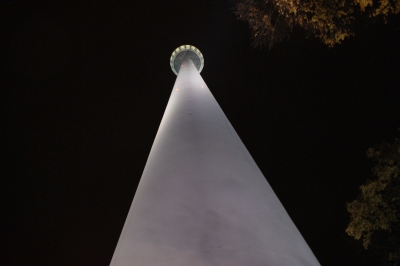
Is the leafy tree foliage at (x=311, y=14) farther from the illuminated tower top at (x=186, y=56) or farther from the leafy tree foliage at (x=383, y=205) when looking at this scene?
the illuminated tower top at (x=186, y=56)

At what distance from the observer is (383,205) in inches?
488

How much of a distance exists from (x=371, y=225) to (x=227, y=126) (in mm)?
9496

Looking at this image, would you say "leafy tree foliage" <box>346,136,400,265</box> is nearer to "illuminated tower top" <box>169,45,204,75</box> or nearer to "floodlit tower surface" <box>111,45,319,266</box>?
"floodlit tower surface" <box>111,45,319,266</box>

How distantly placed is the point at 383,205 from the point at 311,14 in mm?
8312

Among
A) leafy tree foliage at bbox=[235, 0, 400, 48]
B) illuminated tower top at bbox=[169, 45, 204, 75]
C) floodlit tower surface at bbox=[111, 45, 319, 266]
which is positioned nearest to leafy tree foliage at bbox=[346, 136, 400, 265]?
leafy tree foliage at bbox=[235, 0, 400, 48]

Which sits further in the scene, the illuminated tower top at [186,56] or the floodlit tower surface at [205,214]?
the illuminated tower top at [186,56]

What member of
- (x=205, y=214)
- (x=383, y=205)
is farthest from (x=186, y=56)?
(x=205, y=214)

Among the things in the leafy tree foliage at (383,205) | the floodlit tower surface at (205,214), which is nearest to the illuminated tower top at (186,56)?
the leafy tree foliage at (383,205)

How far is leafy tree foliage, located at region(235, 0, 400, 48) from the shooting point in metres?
7.79

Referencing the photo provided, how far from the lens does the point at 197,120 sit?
630 centimetres

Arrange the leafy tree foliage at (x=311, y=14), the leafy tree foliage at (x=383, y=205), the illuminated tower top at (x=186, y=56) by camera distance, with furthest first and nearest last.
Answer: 1. the illuminated tower top at (x=186, y=56)
2. the leafy tree foliage at (x=383, y=205)
3. the leafy tree foliage at (x=311, y=14)

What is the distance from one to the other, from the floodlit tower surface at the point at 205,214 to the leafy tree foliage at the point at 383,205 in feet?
30.6

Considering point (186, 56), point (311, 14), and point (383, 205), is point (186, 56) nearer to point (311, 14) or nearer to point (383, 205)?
point (311, 14)

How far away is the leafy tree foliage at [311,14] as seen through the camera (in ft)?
25.6
